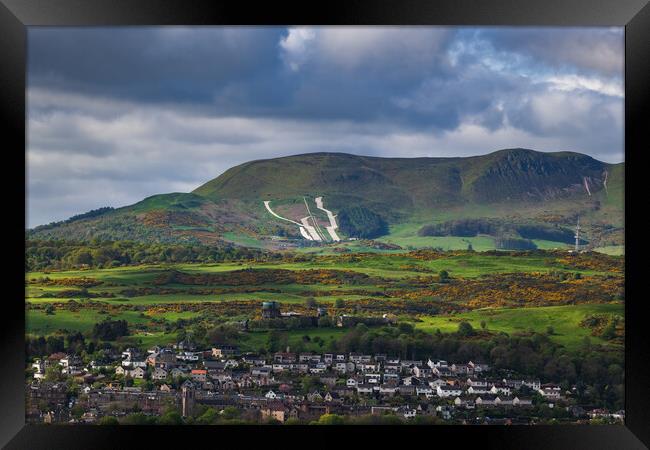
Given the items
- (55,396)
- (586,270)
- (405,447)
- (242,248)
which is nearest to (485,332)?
(586,270)

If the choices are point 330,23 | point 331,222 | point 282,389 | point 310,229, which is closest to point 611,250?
point 331,222

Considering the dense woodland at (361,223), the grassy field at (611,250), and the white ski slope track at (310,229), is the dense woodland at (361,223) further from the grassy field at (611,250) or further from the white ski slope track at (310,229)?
the grassy field at (611,250)

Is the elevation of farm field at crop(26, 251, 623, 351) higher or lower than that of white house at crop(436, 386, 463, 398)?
higher

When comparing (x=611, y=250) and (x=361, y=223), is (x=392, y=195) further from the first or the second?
(x=611, y=250)

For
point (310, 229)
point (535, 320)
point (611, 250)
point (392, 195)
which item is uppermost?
point (392, 195)

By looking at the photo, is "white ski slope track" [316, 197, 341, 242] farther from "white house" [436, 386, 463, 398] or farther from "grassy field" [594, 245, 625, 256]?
"white house" [436, 386, 463, 398]

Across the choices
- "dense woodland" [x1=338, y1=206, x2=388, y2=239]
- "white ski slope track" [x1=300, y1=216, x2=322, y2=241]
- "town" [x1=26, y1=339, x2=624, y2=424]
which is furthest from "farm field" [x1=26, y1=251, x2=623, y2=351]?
"dense woodland" [x1=338, y1=206, x2=388, y2=239]
